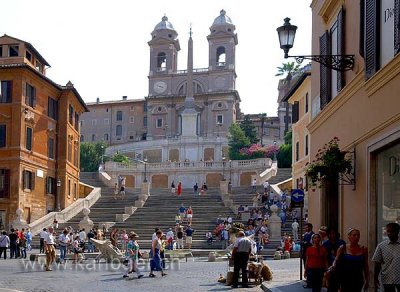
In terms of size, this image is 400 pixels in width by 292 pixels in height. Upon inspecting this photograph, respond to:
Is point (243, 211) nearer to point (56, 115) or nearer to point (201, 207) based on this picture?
point (201, 207)

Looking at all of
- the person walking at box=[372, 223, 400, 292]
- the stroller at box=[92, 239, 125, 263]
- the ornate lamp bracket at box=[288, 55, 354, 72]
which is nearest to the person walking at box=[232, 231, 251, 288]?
the ornate lamp bracket at box=[288, 55, 354, 72]

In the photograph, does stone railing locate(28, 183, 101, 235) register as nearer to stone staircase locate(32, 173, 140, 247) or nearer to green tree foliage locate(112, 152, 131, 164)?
stone staircase locate(32, 173, 140, 247)

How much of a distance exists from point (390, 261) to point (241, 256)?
29.0 ft

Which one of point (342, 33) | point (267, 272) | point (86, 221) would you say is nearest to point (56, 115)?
point (86, 221)

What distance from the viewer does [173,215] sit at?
4650 centimetres

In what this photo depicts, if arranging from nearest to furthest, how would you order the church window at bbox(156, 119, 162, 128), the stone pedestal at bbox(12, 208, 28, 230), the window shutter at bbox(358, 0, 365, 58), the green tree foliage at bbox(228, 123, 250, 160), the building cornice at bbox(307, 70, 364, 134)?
the window shutter at bbox(358, 0, 365, 58) → the building cornice at bbox(307, 70, 364, 134) → the stone pedestal at bbox(12, 208, 28, 230) → the green tree foliage at bbox(228, 123, 250, 160) → the church window at bbox(156, 119, 162, 128)

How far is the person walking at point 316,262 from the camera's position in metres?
13.7

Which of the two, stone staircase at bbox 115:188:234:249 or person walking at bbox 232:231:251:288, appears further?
stone staircase at bbox 115:188:234:249

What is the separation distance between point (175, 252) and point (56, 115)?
2381cm

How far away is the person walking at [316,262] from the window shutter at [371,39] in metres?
3.48

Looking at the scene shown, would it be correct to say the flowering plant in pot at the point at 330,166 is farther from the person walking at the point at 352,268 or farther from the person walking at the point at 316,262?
the person walking at the point at 352,268

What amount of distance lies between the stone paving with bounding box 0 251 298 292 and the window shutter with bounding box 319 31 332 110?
499cm

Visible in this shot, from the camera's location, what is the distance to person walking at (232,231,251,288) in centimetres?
1758

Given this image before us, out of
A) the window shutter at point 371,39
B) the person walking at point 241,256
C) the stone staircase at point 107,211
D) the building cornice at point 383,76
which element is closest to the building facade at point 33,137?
the stone staircase at point 107,211
